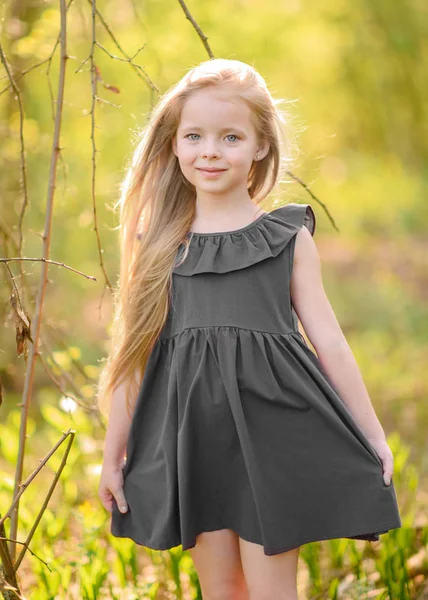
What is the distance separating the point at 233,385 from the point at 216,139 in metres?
0.64

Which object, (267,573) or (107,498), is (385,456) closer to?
(267,573)

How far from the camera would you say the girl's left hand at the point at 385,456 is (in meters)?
2.07

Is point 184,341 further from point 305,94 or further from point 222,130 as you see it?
point 305,94

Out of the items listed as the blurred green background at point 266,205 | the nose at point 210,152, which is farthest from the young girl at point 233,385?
the blurred green background at point 266,205

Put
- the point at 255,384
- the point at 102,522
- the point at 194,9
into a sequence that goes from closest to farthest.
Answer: the point at 255,384 → the point at 102,522 → the point at 194,9

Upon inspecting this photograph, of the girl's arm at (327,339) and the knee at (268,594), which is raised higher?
the girl's arm at (327,339)

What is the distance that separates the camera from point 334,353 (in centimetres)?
212

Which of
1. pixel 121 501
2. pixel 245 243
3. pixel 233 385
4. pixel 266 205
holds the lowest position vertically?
pixel 121 501

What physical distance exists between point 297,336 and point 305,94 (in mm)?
7107

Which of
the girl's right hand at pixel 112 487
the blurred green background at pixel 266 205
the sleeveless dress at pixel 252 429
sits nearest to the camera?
the sleeveless dress at pixel 252 429

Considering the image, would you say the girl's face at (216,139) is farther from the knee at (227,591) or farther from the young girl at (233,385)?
the knee at (227,591)

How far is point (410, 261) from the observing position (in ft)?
39.3

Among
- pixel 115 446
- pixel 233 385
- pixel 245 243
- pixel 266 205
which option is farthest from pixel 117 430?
pixel 266 205

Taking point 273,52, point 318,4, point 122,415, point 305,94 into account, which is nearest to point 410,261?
point 305,94
